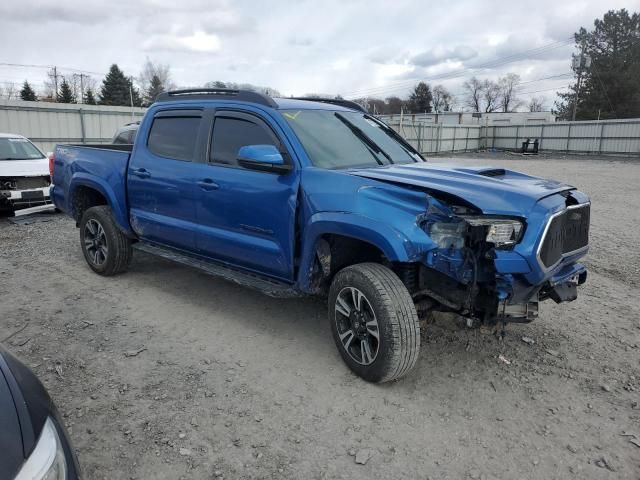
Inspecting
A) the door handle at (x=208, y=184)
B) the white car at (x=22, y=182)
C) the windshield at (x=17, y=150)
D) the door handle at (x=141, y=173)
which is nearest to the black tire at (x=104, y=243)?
the door handle at (x=141, y=173)

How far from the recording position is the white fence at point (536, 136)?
3347 centimetres

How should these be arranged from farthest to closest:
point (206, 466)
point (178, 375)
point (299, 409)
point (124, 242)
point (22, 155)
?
point (22, 155) → point (124, 242) → point (178, 375) → point (299, 409) → point (206, 466)

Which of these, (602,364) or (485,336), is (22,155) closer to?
(485,336)

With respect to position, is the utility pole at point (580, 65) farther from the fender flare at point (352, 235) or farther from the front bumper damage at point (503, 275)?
the fender flare at point (352, 235)

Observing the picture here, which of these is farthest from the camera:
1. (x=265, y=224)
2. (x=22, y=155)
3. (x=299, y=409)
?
(x=22, y=155)

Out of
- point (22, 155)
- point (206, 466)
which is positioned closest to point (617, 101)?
point (22, 155)

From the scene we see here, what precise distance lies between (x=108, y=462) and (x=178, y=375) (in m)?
→ 0.94

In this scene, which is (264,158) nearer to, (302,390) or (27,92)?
(302,390)

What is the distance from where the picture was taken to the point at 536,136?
3872cm

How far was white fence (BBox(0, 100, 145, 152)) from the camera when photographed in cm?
1905

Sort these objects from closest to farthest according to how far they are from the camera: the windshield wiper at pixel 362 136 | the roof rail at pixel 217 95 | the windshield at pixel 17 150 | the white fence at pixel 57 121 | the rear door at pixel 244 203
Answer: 1. the rear door at pixel 244 203
2. the roof rail at pixel 217 95
3. the windshield wiper at pixel 362 136
4. the windshield at pixel 17 150
5. the white fence at pixel 57 121

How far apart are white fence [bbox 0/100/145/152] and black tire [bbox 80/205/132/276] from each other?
1593 centimetres

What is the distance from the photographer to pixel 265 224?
13.2 ft

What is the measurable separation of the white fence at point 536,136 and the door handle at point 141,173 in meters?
27.1
